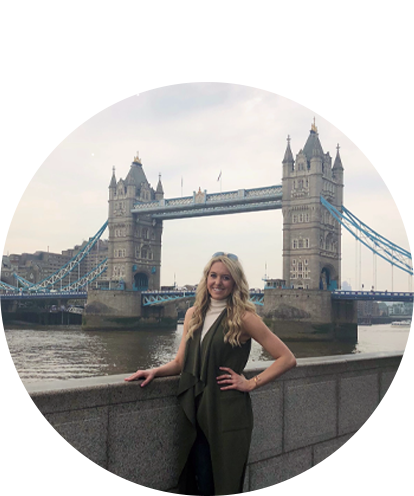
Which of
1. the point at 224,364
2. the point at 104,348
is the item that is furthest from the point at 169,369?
the point at 104,348

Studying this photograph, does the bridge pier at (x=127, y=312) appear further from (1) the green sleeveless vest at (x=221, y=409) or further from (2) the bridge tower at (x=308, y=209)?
(2) the bridge tower at (x=308, y=209)

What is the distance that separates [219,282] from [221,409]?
60 cm

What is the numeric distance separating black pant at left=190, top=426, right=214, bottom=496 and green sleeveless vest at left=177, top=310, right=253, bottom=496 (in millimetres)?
88

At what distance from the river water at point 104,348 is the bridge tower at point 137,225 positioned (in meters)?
0.61

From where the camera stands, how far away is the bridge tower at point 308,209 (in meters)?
3.91

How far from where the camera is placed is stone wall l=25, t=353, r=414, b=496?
2.45 metres

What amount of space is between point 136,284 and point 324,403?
216 cm

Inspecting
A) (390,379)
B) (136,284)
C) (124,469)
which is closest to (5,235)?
(124,469)

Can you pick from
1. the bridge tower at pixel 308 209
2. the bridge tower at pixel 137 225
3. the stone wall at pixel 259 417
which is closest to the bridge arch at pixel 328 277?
the bridge tower at pixel 308 209

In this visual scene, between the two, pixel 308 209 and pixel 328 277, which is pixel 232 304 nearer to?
pixel 328 277

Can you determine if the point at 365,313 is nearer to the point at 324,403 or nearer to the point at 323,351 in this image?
the point at 323,351

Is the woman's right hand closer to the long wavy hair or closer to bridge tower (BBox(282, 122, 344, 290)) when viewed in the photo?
the long wavy hair

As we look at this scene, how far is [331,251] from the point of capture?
5.53 metres

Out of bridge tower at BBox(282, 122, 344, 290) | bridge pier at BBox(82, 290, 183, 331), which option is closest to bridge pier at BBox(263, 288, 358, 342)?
bridge tower at BBox(282, 122, 344, 290)
